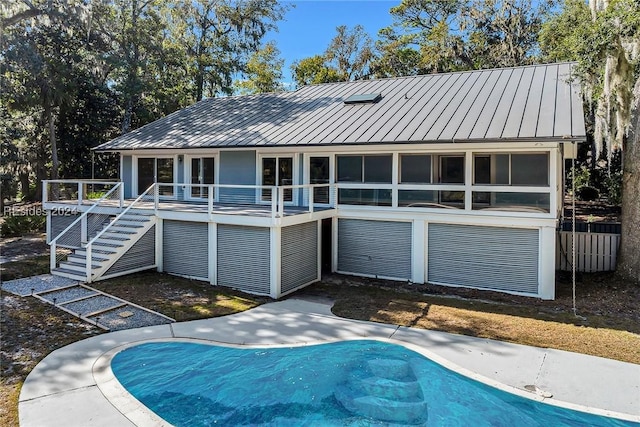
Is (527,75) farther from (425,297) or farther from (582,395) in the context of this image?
(582,395)

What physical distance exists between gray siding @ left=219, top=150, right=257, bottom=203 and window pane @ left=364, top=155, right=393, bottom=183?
401 centimetres

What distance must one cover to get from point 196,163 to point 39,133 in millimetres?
15969

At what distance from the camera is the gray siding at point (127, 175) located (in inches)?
653

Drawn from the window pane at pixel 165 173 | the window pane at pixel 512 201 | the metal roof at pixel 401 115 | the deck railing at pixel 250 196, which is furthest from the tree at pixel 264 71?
the window pane at pixel 512 201

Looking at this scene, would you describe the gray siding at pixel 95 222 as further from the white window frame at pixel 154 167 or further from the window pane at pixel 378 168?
the window pane at pixel 378 168

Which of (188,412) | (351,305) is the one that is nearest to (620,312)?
(351,305)

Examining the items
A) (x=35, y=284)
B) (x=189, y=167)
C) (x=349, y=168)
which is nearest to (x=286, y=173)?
(x=349, y=168)

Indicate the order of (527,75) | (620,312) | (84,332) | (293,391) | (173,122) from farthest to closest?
(173,122)
(527,75)
(620,312)
(84,332)
(293,391)

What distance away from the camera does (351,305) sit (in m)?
9.79

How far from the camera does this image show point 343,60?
1300 inches

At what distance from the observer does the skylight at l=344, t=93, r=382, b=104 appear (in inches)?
567

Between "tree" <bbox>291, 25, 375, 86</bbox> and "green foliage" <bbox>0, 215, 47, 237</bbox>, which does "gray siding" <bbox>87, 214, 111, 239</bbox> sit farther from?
"tree" <bbox>291, 25, 375, 86</bbox>

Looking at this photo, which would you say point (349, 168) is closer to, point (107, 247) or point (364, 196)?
point (364, 196)

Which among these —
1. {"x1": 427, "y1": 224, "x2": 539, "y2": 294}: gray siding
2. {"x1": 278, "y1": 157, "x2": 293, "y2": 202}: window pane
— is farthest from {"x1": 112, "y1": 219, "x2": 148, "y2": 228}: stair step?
{"x1": 427, "y1": 224, "x2": 539, "y2": 294}: gray siding
